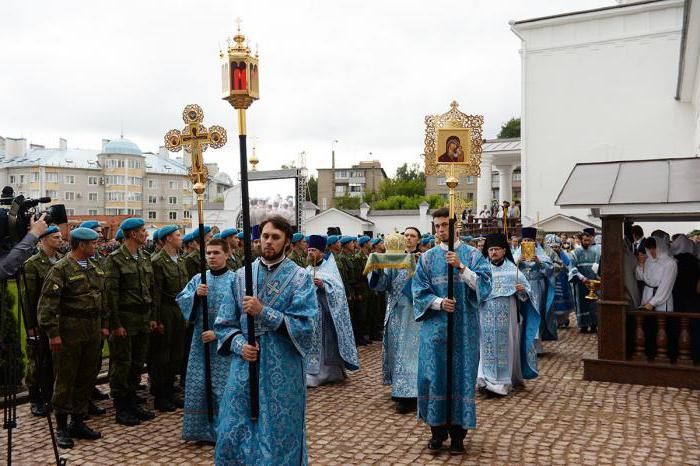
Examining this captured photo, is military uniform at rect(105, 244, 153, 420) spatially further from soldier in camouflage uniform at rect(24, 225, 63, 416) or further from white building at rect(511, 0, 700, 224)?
white building at rect(511, 0, 700, 224)

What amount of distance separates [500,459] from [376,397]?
101 inches

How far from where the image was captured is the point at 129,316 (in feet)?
22.9

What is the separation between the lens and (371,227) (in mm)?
45938

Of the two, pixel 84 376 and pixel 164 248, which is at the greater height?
pixel 164 248

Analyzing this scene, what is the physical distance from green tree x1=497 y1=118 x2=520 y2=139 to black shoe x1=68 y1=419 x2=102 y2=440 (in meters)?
62.6

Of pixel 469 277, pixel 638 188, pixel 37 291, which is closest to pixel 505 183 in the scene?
pixel 638 188

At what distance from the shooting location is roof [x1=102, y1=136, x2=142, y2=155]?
244ft

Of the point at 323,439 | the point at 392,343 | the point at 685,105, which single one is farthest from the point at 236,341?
the point at 685,105

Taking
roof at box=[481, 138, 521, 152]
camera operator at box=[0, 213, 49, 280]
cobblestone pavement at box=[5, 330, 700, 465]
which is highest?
roof at box=[481, 138, 521, 152]

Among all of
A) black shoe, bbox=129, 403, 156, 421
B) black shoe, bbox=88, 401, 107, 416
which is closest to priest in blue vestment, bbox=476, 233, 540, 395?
black shoe, bbox=129, 403, 156, 421

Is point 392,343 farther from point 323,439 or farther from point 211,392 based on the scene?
point 211,392

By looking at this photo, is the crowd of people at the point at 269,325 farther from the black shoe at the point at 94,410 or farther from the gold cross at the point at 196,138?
the gold cross at the point at 196,138

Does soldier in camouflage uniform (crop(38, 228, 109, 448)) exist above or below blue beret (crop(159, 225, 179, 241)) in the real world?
below

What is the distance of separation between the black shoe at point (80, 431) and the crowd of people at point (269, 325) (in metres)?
0.01
